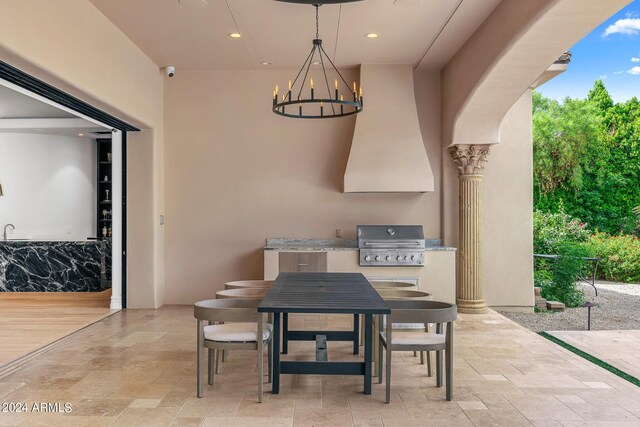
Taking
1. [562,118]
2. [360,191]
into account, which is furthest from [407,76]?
[562,118]

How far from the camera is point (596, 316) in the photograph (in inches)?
324

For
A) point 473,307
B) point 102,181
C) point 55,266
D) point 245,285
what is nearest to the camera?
point 245,285

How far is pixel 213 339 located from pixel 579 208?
52.4 ft

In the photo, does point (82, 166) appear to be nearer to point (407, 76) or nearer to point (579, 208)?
point (407, 76)

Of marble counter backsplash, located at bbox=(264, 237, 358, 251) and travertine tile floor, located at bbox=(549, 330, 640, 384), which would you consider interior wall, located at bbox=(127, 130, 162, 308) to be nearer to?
marble counter backsplash, located at bbox=(264, 237, 358, 251)

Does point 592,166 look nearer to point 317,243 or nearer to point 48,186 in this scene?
point 317,243

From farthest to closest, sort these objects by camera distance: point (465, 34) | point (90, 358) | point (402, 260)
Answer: point (402, 260) → point (465, 34) → point (90, 358)

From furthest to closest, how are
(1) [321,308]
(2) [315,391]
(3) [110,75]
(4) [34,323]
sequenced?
(4) [34,323] → (3) [110,75] → (2) [315,391] → (1) [321,308]

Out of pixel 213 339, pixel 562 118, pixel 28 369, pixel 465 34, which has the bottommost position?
pixel 28 369

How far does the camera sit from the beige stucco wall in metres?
4.10

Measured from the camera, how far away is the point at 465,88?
645 cm

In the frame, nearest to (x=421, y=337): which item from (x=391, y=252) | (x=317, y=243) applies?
(x=391, y=252)

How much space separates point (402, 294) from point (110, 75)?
12.3 ft

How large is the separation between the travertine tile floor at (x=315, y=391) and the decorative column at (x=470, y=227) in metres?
1.77
